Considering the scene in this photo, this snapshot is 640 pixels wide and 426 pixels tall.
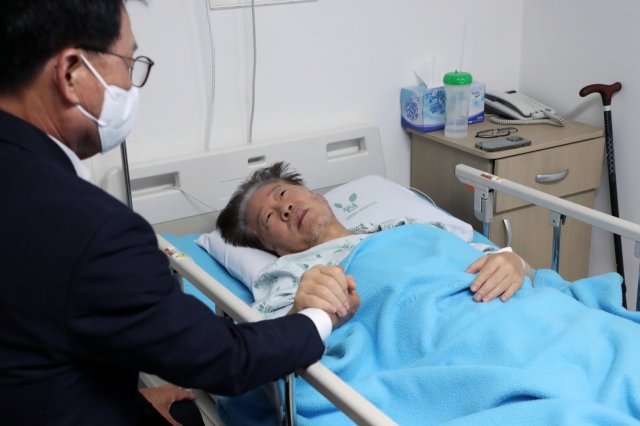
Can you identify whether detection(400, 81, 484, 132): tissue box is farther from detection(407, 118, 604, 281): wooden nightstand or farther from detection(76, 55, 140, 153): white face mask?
detection(76, 55, 140, 153): white face mask

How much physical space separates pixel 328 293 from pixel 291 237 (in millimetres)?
744

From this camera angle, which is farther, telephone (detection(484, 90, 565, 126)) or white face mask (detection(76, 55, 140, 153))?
telephone (detection(484, 90, 565, 126))

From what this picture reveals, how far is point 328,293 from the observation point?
4.34ft

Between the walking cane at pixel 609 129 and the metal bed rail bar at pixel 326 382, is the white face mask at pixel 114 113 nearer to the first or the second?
the metal bed rail bar at pixel 326 382

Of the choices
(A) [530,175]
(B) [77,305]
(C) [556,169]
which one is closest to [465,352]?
(B) [77,305]

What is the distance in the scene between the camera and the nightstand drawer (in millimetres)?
2525

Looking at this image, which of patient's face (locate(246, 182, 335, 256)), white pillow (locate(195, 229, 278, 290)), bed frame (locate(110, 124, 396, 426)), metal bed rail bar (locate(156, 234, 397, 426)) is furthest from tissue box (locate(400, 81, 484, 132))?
metal bed rail bar (locate(156, 234, 397, 426))

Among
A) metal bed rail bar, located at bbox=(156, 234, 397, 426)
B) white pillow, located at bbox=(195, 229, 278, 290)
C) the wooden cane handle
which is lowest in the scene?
white pillow, located at bbox=(195, 229, 278, 290)

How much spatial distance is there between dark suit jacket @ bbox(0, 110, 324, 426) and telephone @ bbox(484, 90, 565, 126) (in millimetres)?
2114

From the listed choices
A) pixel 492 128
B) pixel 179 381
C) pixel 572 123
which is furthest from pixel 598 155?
pixel 179 381

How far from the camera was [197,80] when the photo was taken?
2494 millimetres

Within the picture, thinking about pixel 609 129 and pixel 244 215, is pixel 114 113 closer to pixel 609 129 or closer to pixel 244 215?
pixel 244 215

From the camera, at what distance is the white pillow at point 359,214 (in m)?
2.15

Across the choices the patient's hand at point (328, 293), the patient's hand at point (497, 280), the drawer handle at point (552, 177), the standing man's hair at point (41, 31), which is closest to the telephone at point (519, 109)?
the drawer handle at point (552, 177)
